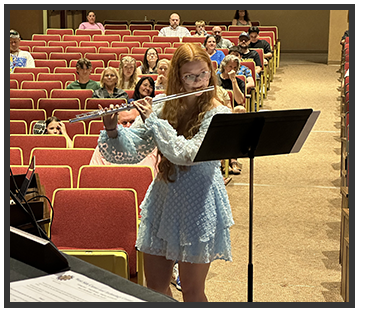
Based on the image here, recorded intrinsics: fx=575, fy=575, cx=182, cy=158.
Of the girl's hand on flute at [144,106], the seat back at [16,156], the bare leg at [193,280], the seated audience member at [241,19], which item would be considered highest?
the seated audience member at [241,19]

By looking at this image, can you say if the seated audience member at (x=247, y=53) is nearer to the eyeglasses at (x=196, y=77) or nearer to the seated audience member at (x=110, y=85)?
the seated audience member at (x=110, y=85)

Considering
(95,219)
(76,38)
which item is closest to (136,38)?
(76,38)

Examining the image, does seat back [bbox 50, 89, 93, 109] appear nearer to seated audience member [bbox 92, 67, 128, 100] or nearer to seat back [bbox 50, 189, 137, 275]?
seated audience member [bbox 92, 67, 128, 100]

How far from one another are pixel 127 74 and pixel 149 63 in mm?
845

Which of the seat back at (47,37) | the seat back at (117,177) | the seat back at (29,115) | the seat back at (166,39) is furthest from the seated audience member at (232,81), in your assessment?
the seat back at (47,37)

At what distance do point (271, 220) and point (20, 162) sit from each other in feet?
5.33

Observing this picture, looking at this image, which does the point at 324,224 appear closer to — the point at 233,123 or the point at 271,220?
the point at 271,220

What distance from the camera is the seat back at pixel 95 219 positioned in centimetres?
237

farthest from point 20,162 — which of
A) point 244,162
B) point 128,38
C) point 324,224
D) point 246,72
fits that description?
point 128,38

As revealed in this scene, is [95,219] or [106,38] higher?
[106,38]

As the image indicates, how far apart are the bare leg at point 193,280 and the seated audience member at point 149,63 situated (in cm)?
447

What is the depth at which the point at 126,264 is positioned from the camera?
2.05 m

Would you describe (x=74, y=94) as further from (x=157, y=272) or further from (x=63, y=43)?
(x=63, y=43)

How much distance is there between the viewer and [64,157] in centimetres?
323
